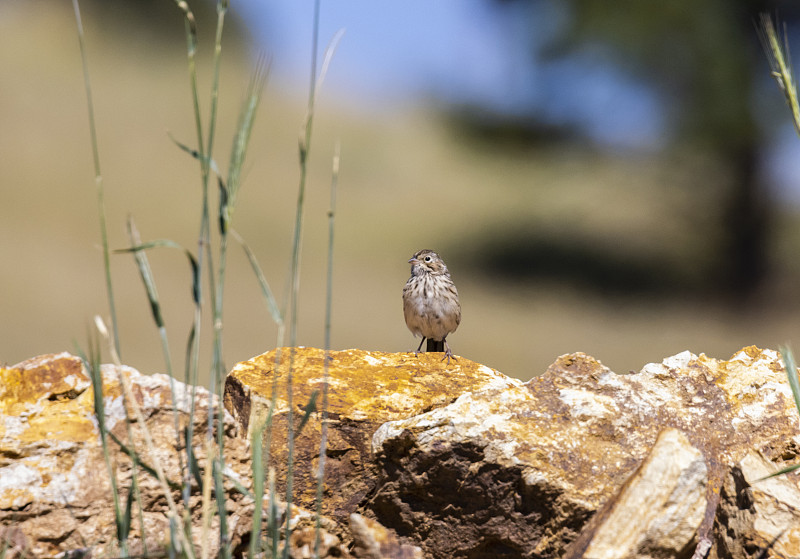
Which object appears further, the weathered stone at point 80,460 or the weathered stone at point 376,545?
the weathered stone at point 80,460

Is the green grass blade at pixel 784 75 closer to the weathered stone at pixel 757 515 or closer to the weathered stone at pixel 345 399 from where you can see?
the weathered stone at pixel 757 515

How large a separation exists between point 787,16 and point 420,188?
16274 mm

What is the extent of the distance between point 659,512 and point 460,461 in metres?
0.71

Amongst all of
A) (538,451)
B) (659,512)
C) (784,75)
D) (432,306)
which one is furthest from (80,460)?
(432,306)

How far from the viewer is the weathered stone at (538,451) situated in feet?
8.66

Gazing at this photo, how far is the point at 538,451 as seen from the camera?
8.82 ft

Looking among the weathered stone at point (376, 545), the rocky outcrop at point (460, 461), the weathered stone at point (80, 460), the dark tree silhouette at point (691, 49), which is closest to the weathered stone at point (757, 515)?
the rocky outcrop at point (460, 461)

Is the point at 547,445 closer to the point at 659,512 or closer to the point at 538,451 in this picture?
the point at 538,451

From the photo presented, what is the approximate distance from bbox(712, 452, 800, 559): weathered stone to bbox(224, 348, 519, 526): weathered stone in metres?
0.96

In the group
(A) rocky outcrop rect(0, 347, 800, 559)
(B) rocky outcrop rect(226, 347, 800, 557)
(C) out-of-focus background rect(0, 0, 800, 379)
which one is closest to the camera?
(A) rocky outcrop rect(0, 347, 800, 559)

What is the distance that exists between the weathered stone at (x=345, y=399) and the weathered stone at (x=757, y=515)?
96 centimetres

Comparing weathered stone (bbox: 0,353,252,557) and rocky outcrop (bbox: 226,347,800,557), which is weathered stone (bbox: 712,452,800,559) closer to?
rocky outcrop (bbox: 226,347,800,557)

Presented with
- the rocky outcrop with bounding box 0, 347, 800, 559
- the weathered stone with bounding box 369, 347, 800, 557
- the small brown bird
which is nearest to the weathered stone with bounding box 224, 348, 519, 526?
the rocky outcrop with bounding box 0, 347, 800, 559

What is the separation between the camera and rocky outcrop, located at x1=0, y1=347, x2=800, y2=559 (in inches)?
88.5
